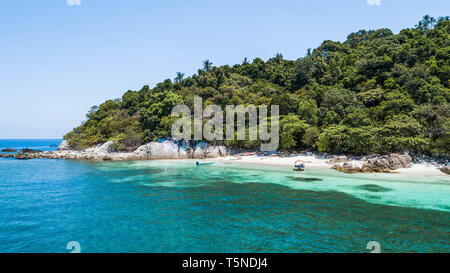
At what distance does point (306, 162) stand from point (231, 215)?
2232 centimetres

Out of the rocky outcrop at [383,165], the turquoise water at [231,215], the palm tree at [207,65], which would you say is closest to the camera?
the turquoise water at [231,215]

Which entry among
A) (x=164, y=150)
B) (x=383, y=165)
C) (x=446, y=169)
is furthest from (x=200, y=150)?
(x=446, y=169)

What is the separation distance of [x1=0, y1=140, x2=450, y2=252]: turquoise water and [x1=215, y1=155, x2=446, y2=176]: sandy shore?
2.52m

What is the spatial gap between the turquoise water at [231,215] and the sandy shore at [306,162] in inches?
99.3

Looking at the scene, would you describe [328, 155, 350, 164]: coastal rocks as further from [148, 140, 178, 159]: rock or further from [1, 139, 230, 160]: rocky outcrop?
[148, 140, 178, 159]: rock

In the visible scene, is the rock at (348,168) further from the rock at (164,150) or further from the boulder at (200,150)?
the rock at (164,150)

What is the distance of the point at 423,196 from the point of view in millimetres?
18047

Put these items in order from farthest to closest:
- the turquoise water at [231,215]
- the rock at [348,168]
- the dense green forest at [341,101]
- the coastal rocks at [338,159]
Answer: the coastal rocks at [338,159] → the dense green forest at [341,101] → the rock at [348,168] → the turquoise water at [231,215]

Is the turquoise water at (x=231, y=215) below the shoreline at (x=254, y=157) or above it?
Answer: below

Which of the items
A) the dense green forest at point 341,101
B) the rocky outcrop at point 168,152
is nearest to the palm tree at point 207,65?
the dense green forest at point 341,101

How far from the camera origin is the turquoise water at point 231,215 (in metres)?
10.9

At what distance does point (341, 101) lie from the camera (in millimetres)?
40562

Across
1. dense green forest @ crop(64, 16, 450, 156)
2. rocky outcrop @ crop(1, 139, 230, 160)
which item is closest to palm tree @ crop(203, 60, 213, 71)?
dense green forest @ crop(64, 16, 450, 156)

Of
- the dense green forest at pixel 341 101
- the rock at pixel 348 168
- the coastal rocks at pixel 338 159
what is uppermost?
the dense green forest at pixel 341 101
